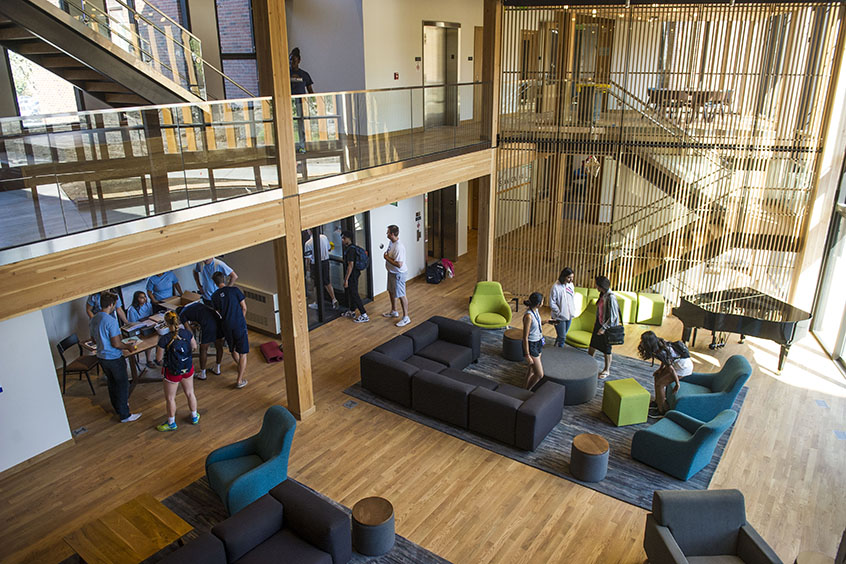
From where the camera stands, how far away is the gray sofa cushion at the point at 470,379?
874 centimetres

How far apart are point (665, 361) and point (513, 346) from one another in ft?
8.65

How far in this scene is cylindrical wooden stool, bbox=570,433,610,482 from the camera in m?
7.20

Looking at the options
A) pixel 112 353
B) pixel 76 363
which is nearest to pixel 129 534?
pixel 112 353

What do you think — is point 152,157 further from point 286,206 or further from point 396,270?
point 396,270

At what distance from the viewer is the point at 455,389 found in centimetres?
829

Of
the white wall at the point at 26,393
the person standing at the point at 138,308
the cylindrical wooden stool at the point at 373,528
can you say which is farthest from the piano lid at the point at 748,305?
the white wall at the point at 26,393

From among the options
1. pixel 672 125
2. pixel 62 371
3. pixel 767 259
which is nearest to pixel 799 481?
pixel 767 259

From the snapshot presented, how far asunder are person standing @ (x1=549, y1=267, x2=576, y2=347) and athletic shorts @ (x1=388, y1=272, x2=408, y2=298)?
3.02 m

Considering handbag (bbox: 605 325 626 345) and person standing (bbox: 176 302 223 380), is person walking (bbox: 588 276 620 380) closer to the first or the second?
handbag (bbox: 605 325 626 345)

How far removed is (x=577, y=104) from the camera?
1180 centimetres

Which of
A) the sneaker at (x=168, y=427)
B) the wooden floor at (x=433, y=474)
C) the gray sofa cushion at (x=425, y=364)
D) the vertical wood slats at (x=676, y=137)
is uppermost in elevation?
the vertical wood slats at (x=676, y=137)

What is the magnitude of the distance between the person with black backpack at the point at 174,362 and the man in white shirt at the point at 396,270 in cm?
419

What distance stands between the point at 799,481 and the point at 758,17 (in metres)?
7.64

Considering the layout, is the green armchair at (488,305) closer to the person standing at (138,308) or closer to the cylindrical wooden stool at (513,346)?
the cylindrical wooden stool at (513,346)
